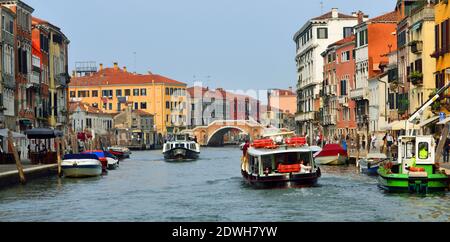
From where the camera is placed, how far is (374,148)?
54.2 metres

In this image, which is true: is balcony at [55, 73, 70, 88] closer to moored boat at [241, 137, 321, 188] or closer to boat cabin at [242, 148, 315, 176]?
moored boat at [241, 137, 321, 188]

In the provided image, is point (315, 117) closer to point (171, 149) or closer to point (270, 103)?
point (171, 149)

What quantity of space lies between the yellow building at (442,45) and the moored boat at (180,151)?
2872cm

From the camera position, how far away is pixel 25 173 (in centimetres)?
3541

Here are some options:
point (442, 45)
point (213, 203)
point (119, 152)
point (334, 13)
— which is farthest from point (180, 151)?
point (213, 203)

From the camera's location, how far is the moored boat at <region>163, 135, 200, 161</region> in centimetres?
6762

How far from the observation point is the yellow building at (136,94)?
128250 millimetres

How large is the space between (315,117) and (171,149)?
2321 centimetres

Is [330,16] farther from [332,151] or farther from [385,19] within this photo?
[332,151]

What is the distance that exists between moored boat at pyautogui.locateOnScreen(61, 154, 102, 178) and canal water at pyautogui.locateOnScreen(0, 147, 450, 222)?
10.2 ft

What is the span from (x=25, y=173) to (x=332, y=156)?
62.1ft

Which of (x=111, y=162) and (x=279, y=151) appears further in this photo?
(x=111, y=162)

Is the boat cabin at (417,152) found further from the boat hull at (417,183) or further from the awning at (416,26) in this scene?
the awning at (416,26)

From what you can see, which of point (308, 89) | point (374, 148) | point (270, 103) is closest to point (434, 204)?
point (374, 148)
